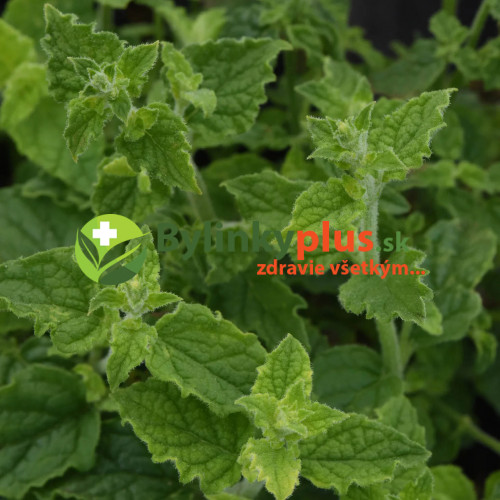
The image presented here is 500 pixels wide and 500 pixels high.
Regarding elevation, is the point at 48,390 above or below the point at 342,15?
below

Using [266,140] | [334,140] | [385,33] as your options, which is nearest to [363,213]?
[334,140]

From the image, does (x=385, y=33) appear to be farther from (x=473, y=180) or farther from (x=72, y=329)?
(x=72, y=329)

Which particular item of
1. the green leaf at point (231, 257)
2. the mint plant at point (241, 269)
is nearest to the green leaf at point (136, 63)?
the mint plant at point (241, 269)

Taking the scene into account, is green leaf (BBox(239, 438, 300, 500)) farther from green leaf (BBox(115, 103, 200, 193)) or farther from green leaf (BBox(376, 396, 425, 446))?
Result: green leaf (BBox(115, 103, 200, 193))

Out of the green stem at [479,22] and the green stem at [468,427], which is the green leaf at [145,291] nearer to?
the green stem at [468,427]

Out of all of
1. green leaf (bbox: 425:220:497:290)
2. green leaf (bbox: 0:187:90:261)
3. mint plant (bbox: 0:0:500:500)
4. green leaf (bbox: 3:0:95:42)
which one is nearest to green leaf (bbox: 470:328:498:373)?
mint plant (bbox: 0:0:500:500)

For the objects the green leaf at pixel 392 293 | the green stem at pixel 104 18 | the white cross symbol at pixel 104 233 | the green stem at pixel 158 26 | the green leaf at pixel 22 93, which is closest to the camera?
the green leaf at pixel 392 293

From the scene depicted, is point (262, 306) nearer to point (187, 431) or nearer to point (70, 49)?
point (187, 431)
